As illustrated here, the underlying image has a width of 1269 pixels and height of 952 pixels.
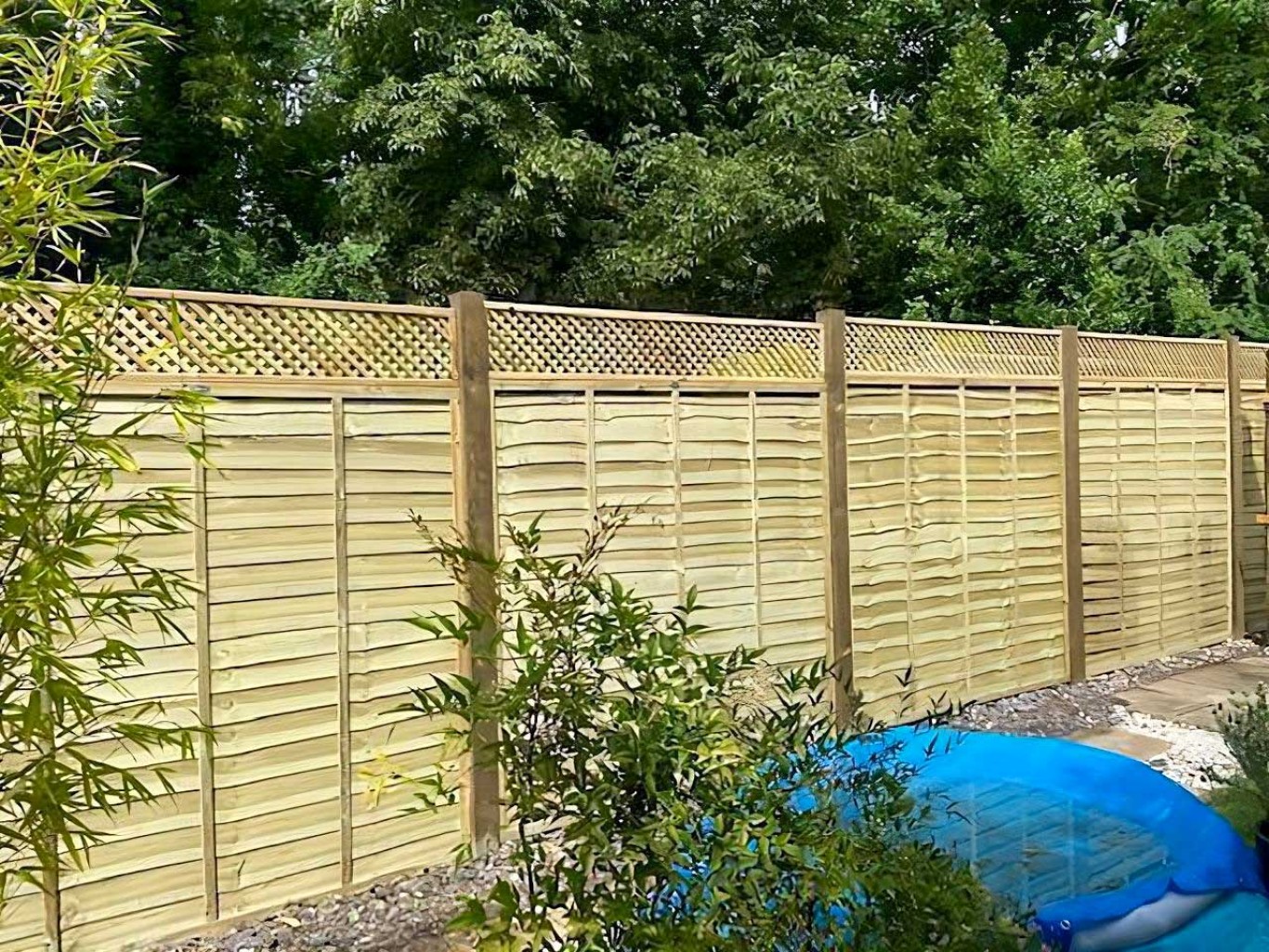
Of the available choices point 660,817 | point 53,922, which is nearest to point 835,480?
point 53,922

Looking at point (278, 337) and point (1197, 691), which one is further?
point (1197, 691)

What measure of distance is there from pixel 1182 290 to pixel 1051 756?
20.3 ft

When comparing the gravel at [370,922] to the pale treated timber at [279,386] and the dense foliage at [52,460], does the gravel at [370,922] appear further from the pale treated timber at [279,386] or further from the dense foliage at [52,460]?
the dense foliage at [52,460]

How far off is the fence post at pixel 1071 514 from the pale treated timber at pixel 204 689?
16.4 ft

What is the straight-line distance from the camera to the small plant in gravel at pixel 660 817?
1807 millimetres

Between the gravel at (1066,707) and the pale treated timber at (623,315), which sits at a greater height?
the pale treated timber at (623,315)

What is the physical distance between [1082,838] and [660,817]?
11.5 feet

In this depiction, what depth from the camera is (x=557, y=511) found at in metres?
4.58

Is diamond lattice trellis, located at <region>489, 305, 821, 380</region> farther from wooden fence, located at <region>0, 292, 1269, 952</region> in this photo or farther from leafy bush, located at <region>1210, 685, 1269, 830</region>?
leafy bush, located at <region>1210, 685, 1269, 830</region>

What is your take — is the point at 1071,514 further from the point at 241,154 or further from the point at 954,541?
the point at 241,154

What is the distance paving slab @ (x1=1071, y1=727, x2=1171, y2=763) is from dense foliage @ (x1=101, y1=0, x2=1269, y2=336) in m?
3.96

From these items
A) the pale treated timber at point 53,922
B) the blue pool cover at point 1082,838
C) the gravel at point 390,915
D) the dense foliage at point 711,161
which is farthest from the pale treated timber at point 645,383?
the dense foliage at point 711,161

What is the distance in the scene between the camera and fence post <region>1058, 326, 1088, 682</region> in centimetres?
680

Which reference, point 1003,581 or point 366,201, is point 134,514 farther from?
point 366,201
